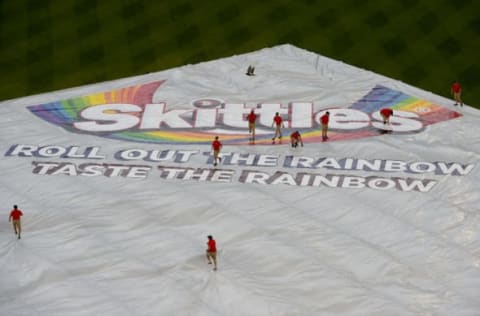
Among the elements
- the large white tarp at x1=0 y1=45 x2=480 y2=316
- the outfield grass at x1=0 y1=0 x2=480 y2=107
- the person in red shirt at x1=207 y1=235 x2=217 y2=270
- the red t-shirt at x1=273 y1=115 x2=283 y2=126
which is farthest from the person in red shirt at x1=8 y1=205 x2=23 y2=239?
the outfield grass at x1=0 y1=0 x2=480 y2=107

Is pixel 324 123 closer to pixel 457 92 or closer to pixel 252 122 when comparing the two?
pixel 252 122

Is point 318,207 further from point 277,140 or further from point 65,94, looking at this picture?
point 65,94

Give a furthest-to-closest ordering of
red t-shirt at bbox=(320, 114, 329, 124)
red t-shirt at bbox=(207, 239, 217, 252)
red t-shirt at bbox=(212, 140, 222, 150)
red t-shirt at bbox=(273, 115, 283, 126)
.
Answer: red t-shirt at bbox=(320, 114, 329, 124), red t-shirt at bbox=(273, 115, 283, 126), red t-shirt at bbox=(212, 140, 222, 150), red t-shirt at bbox=(207, 239, 217, 252)

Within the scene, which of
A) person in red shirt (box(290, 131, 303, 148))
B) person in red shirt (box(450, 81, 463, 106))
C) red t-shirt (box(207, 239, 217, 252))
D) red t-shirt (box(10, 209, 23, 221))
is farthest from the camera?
person in red shirt (box(450, 81, 463, 106))

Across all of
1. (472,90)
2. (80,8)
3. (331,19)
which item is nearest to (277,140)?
(472,90)

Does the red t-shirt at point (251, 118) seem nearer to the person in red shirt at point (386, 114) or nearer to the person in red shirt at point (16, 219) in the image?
the person in red shirt at point (386, 114)

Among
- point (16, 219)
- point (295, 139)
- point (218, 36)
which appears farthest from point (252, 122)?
point (218, 36)

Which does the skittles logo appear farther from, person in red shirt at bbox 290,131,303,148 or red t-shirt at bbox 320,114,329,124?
red t-shirt at bbox 320,114,329,124

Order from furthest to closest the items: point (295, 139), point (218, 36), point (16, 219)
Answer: point (218, 36)
point (295, 139)
point (16, 219)

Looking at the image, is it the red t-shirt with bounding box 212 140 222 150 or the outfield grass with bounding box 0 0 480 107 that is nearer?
the red t-shirt with bounding box 212 140 222 150
